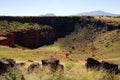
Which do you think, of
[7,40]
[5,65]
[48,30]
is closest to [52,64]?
[5,65]

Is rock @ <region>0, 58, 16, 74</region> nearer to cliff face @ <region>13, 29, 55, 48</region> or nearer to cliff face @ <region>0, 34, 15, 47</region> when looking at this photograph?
cliff face @ <region>0, 34, 15, 47</region>

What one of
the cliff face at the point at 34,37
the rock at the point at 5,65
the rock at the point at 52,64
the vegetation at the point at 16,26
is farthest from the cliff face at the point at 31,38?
the rock at the point at 5,65

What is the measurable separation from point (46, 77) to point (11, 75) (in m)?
1.25

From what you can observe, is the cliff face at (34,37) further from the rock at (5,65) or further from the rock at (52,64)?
the rock at (5,65)

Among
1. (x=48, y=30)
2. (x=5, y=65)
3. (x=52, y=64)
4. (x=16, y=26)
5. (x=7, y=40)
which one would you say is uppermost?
(x=5, y=65)

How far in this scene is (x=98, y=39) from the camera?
92312 mm

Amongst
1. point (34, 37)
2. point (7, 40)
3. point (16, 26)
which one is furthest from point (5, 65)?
point (16, 26)

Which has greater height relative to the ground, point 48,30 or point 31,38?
point 48,30

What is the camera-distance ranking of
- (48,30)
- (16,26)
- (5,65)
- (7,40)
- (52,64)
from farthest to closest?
1. (48,30)
2. (16,26)
3. (7,40)
4. (52,64)
5. (5,65)

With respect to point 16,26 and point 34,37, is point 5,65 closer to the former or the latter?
point 34,37

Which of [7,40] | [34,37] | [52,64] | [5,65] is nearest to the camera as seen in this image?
[5,65]

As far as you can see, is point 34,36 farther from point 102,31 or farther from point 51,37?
point 102,31

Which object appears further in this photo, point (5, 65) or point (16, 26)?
point (16, 26)

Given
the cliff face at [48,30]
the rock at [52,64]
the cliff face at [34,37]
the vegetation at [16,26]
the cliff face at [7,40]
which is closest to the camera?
the rock at [52,64]
